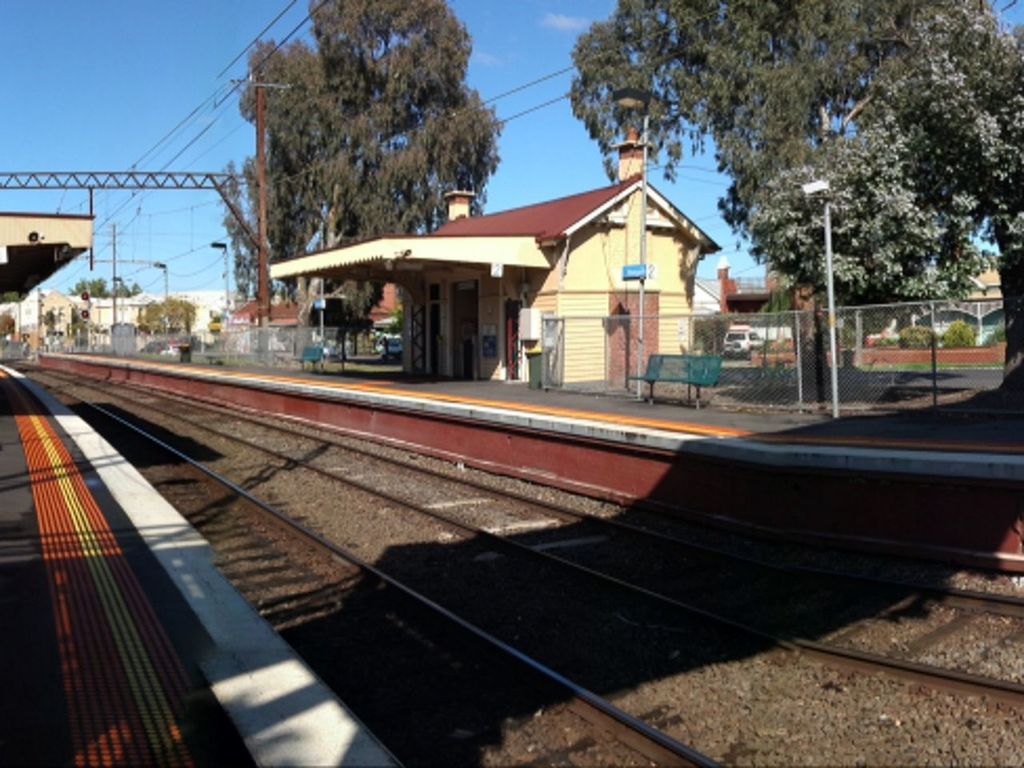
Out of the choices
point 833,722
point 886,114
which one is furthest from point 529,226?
point 833,722

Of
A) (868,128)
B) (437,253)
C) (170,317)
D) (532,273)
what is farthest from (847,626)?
(170,317)

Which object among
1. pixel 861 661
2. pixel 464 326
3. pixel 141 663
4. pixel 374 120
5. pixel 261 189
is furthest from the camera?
pixel 374 120

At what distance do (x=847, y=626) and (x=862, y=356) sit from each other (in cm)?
929

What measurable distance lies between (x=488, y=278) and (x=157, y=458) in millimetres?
12278

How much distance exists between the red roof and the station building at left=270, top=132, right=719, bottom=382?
68 mm

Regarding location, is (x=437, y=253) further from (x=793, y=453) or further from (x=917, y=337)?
(x=793, y=453)

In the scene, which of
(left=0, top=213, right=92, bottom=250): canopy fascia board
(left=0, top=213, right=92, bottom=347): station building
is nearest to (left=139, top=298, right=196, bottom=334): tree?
(left=0, top=213, right=92, bottom=347): station building

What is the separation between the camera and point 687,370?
52.7 feet

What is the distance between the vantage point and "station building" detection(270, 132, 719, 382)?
2238 cm

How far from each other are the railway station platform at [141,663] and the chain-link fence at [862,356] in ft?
33.4

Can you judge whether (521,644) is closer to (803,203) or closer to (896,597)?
(896,597)

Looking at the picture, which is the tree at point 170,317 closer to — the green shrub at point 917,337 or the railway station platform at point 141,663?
the green shrub at point 917,337

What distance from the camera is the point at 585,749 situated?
470cm

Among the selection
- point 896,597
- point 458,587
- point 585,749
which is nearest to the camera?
point 585,749
